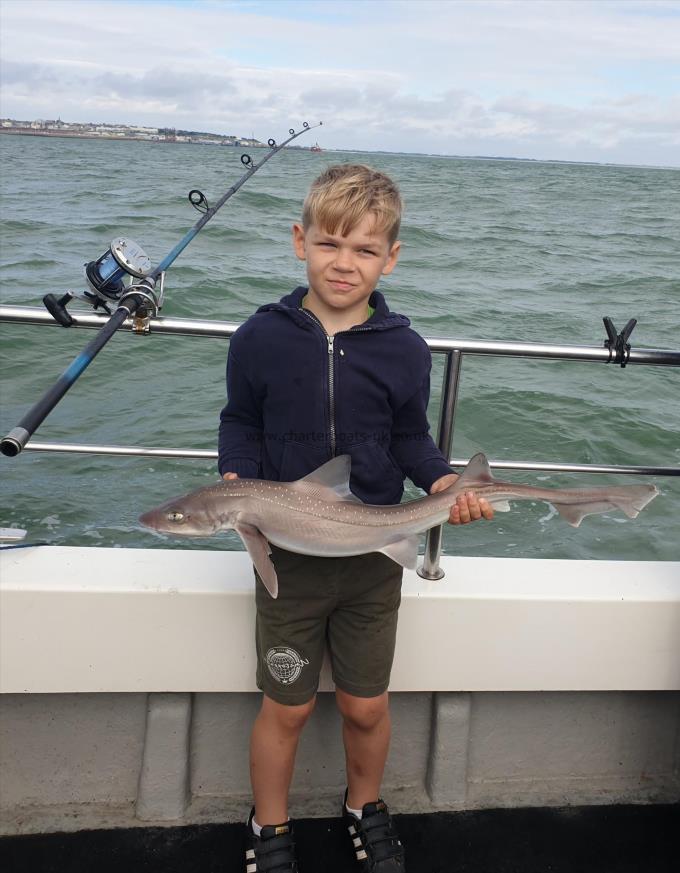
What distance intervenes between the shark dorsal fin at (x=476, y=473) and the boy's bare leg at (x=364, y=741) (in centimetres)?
69

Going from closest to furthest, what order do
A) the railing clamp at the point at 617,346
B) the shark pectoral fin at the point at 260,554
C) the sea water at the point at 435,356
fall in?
the shark pectoral fin at the point at 260,554
the railing clamp at the point at 617,346
the sea water at the point at 435,356

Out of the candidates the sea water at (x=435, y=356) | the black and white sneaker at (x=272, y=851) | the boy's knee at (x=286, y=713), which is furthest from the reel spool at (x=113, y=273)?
the sea water at (x=435, y=356)

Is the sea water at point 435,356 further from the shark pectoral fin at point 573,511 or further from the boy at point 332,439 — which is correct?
the shark pectoral fin at point 573,511

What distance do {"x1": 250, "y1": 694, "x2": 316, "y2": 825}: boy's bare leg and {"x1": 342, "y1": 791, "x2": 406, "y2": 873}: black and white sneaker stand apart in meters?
0.23

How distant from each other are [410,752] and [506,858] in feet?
1.34

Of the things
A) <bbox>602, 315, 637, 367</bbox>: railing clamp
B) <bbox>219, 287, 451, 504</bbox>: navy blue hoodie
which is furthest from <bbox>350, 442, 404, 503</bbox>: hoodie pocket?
<bbox>602, 315, 637, 367</bbox>: railing clamp

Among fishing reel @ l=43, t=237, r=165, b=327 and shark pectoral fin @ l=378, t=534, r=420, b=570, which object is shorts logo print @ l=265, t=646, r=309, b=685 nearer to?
shark pectoral fin @ l=378, t=534, r=420, b=570

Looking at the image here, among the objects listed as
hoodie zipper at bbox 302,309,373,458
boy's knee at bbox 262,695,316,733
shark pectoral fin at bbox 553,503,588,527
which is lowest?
boy's knee at bbox 262,695,316,733

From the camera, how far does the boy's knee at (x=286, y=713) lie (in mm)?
2178

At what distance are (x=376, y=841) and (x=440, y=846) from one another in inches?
10.1

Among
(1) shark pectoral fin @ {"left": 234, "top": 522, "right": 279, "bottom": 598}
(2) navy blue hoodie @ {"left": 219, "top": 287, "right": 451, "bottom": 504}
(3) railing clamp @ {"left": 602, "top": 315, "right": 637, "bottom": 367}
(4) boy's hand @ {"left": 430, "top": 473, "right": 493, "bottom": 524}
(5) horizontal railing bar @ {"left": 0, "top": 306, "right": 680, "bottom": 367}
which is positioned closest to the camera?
(1) shark pectoral fin @ {"left": 234, "top": 522, "right": 279, "bottom": 598}

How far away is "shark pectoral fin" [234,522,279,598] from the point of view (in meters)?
1.81

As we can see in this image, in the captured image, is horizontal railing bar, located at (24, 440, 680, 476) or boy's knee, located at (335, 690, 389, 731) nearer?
boy's knee, located at (335, 690, 389, 731)

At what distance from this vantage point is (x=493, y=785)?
2.61 meters
